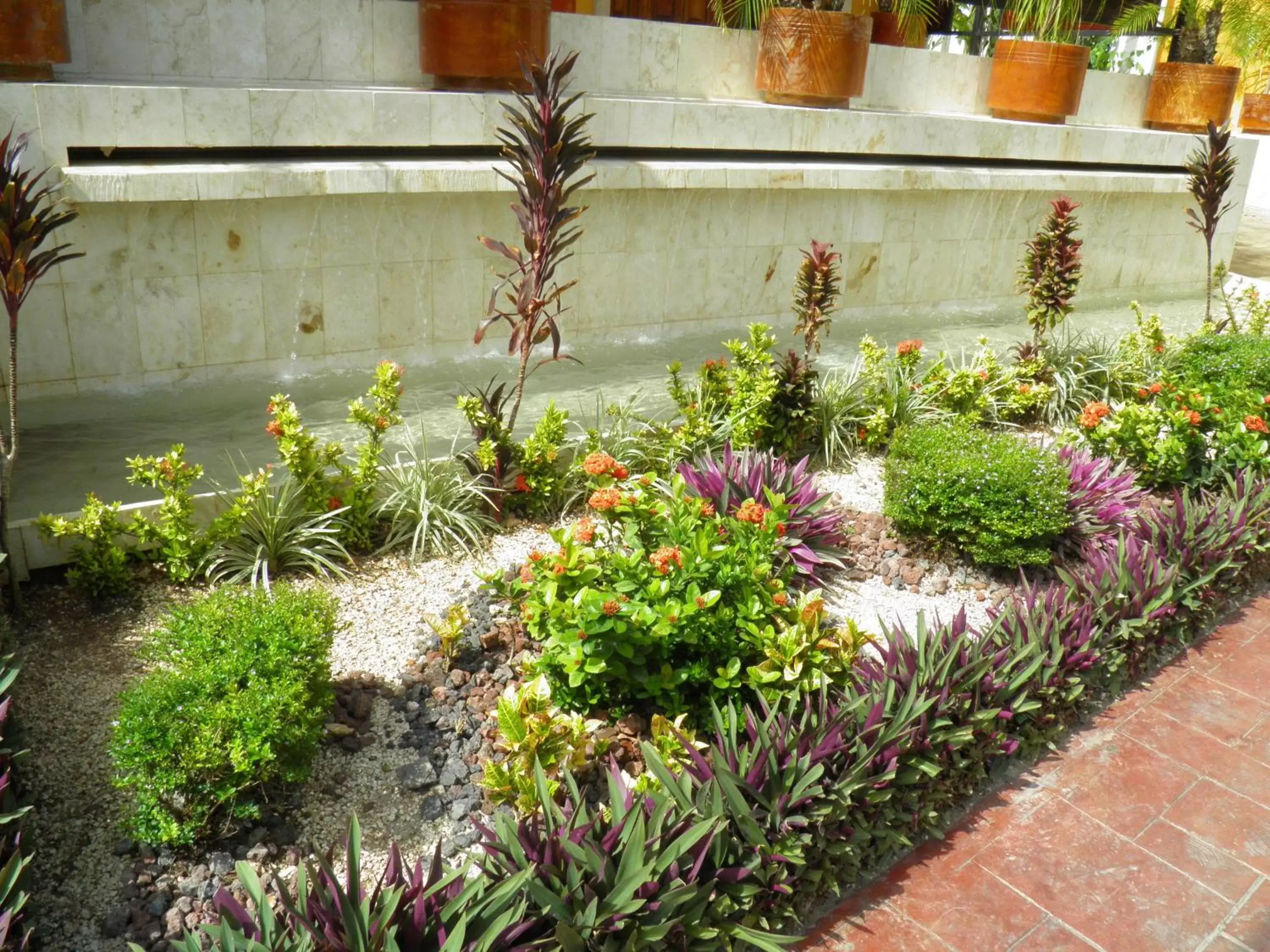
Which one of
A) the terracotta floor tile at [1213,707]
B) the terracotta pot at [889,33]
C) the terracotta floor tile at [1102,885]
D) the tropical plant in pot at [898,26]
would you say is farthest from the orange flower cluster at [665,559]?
the terracotta pot at [889,33]

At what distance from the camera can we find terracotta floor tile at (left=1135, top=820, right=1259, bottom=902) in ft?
11.7

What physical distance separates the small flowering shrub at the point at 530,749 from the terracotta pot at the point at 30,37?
16.8 ft

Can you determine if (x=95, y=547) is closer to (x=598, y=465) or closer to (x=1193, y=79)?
(x=598, y=465)

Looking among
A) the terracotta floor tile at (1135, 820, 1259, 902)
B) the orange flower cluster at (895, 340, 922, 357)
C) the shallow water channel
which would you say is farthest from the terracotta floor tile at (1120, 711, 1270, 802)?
the shallow water channel

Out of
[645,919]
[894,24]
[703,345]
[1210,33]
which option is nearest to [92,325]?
[703,345]

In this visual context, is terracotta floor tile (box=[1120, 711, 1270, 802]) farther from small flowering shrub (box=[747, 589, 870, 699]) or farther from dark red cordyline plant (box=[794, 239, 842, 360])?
dark red cordyline plant (box=[794, 239, 842, 360])

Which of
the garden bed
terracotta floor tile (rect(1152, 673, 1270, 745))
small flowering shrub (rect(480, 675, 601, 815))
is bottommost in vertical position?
terracotta floor tile (rect(1152, 673, 1270, 745))

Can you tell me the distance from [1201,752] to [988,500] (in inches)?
57.8

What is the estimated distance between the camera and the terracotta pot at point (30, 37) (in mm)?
6203

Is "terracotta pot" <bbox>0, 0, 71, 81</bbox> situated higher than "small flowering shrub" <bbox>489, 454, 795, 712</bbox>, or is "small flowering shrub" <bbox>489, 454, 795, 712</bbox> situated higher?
"terracotta pot" <bbox>0, 0, 71, 81</bbox>

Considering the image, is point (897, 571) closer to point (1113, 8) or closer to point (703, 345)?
point (703, 345)

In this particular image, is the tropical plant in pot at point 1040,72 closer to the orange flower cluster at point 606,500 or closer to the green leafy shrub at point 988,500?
the green leafy shrub at point 988,500

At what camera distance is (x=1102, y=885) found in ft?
11.5

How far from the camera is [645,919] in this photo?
2.81 meters
